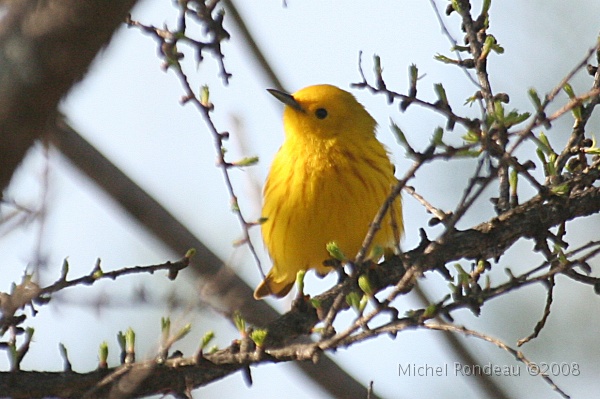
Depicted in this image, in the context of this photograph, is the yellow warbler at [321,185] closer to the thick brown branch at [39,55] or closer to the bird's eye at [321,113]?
the bird's eye at [321,113]

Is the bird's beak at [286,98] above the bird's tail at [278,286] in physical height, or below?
above

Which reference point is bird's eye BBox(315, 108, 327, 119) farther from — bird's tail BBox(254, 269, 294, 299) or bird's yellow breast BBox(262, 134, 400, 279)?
bird's tail BBox(254, 269, 294, 299)

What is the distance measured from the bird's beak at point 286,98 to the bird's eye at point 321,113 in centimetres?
10

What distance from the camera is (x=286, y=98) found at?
568cm

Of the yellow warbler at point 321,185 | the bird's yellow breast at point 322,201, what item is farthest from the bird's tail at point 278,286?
the bird's yellow breast at point 322,201

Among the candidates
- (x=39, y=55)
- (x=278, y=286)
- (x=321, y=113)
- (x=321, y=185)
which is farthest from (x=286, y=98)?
(x=39, y=55)

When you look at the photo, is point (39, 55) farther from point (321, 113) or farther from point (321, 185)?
point (321, 113)

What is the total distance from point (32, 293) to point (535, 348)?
574cm

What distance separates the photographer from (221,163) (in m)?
3.25

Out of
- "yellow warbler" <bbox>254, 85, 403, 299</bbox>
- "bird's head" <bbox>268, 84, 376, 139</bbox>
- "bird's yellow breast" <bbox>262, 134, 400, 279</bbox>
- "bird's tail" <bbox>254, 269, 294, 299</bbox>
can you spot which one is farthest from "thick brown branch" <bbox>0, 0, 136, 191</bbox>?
"bird's tail" <bbox>254, 269, 294, 299</bbox>

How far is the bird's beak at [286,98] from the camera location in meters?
5.63

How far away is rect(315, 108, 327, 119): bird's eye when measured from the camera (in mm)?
5684

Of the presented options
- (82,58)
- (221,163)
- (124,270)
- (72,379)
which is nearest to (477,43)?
(221,163)

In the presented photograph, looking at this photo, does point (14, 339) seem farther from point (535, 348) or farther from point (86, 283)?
point (535, 348)
